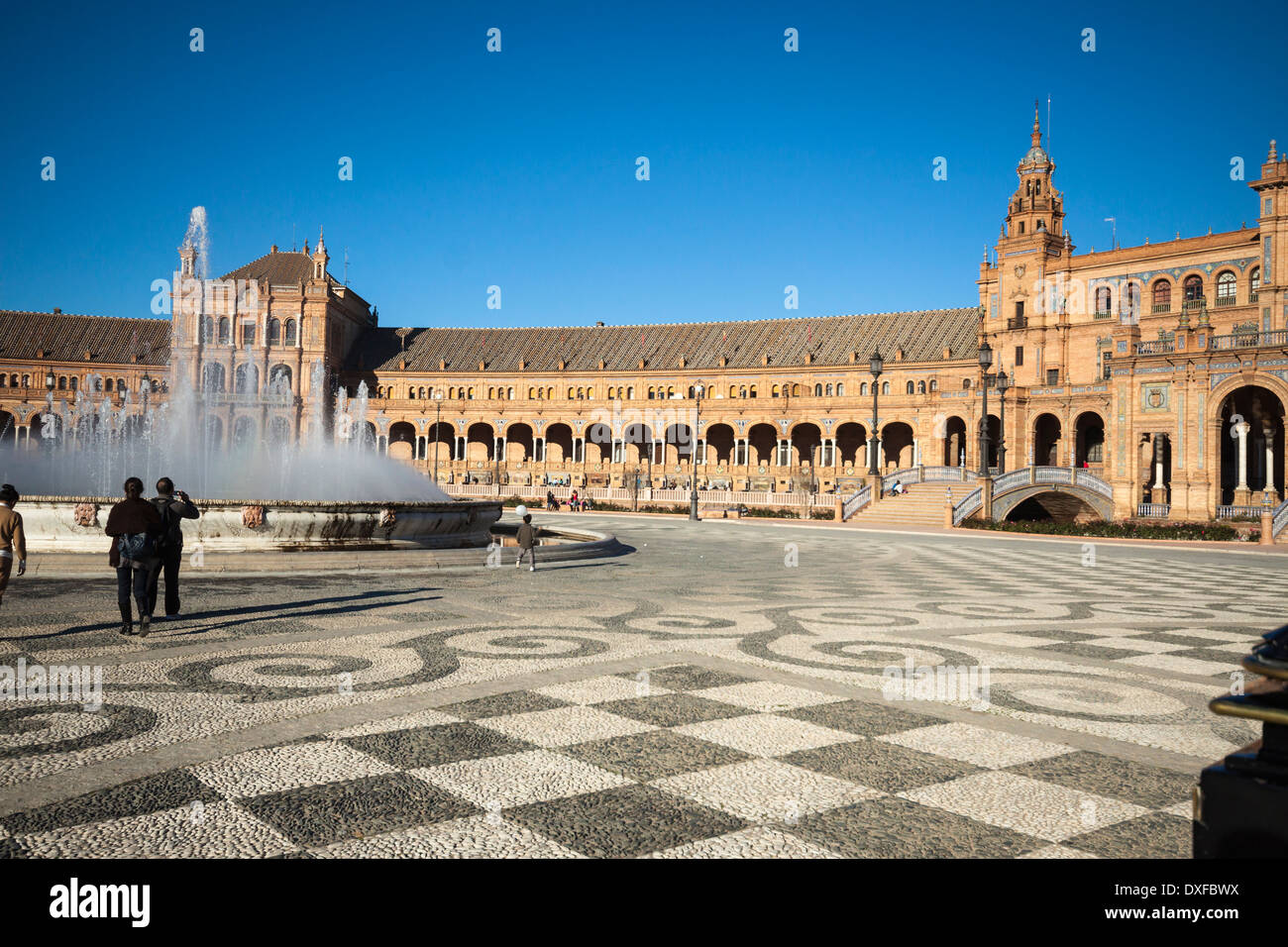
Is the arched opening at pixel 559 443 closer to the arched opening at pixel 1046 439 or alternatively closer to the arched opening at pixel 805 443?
the arched opening at pixel 805 443

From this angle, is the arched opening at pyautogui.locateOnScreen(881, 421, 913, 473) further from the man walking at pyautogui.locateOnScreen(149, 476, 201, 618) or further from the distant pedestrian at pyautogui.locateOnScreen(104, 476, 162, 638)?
the distant pedestrian at pyautogui.locateOnScreen(104, 476, 162, 638)

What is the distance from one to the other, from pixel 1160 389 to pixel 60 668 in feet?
156

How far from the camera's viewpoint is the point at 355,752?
487 cm

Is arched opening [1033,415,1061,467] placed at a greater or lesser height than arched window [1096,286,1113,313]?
lesser

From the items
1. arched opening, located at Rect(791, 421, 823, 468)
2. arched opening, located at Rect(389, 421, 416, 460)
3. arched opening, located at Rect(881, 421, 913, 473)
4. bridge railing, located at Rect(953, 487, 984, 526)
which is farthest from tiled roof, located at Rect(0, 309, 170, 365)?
bridge railing, located at Rect(953, 487, 984, 526)

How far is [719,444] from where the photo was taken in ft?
265

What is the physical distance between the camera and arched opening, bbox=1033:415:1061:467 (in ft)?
197

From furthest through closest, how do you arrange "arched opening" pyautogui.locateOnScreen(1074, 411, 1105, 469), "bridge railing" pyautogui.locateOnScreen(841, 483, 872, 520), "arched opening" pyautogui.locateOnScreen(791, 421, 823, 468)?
"arched opening" pyautogui.locateOnScreen(791, 421, 823, 468) → "arched opening" pyautogui.locateOnScreen(1074, 411, 1105, 469) → "bridge railing" pyautogui.locateOnScreen(841, 483, 872, 520)

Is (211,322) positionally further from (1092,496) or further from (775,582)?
(775,582)

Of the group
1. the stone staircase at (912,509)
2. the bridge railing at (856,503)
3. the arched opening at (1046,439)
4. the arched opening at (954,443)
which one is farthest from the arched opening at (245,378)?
the arched opening at (1046,439)

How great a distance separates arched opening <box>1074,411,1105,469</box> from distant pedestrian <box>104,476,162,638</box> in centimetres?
5831

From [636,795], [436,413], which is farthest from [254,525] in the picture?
[436,413]

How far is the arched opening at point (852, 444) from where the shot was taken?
7294 centimetres

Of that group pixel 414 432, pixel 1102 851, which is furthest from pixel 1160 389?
pixel 414 432
